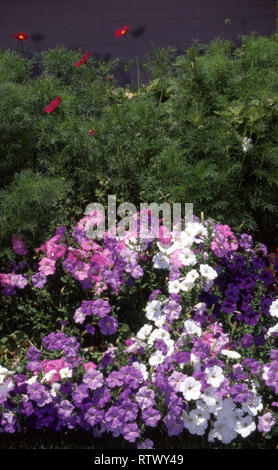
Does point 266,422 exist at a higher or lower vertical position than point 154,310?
lower

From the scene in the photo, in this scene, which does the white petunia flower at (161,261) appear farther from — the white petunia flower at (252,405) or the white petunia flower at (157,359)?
the white petunia flower at (252,405)

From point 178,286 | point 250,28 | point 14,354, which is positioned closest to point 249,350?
point 178,286

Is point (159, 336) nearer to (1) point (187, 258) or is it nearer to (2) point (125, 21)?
(1) point (187, 258)

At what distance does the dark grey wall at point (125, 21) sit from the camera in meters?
6.32

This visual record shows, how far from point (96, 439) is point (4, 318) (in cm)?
103

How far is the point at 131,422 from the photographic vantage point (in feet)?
8.92

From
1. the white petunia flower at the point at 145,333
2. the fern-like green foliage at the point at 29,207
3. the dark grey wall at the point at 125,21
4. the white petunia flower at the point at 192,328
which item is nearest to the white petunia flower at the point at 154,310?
the white petunia flower at the point at 145,333

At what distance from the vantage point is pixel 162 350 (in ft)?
9.33

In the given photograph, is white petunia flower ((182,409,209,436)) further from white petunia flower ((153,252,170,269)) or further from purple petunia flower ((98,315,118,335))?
white petunia flower ((153,252,170,269))

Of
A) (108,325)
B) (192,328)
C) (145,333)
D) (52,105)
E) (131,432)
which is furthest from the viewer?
(52,105)

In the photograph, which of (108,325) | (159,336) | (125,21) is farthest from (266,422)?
(125,21)

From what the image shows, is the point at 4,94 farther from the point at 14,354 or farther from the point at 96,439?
the point at 96,439

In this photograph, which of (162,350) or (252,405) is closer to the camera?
(252,405)

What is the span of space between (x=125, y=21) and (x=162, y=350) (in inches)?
183
